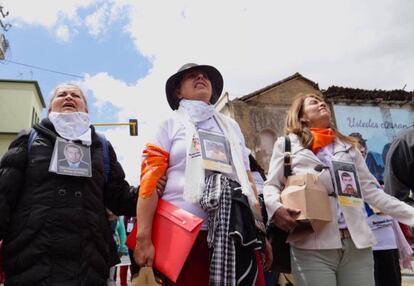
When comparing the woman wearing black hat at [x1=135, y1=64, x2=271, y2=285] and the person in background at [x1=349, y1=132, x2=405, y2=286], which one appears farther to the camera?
the person in background at [x1=349, y1=132, x2=405, y2=286]

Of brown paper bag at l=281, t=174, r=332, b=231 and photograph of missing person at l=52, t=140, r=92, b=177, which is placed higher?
photograph of missing person at l=52, t=140, r=92, b=177

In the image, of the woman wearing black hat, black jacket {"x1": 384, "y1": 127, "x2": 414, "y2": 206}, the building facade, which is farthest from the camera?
the building facade

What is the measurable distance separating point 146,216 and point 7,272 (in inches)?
32.5

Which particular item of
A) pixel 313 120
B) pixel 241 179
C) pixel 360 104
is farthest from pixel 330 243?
pixel 360 104

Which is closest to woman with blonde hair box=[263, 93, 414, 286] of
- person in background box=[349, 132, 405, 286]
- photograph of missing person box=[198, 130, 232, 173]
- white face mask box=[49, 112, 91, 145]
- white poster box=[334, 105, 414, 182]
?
photograph of missing person box=[198, 130, 232, 173]

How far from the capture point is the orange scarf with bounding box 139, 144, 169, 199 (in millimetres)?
2328

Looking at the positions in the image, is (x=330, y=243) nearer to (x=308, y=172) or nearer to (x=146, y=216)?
(x=308, y=172)

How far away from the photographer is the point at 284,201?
2.81 m

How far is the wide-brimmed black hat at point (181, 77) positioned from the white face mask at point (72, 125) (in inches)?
26.9

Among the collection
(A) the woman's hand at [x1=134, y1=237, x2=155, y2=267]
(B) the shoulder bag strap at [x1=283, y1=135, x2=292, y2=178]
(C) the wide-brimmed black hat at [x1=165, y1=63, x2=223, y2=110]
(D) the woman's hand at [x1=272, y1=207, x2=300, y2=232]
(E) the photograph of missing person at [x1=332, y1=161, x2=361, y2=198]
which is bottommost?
(A) the woman's hand at [x1=134, y1=237, x2=155, y2=267]

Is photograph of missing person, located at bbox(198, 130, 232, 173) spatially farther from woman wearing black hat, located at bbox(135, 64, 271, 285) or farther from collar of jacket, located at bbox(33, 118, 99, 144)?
collar of jacket, located at bbox(33, 118, 99, 144)

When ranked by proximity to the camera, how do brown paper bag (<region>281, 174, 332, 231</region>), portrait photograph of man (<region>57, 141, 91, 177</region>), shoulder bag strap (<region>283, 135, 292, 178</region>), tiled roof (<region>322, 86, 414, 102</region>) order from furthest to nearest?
tiled roof (<region>322, 86, 414, 102</region>)
shoulder bag strap (<region>283, 135, 292, 178</region>)
brown paper bag (<region>281, 174, 332, 231</region>)
portrait photograph of man (<region>57, 141, 91, 177</region>)

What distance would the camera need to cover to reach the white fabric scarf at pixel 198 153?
2260mm

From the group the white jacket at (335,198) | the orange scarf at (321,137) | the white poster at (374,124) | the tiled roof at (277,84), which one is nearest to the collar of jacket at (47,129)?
the white jacket at (335,198)
